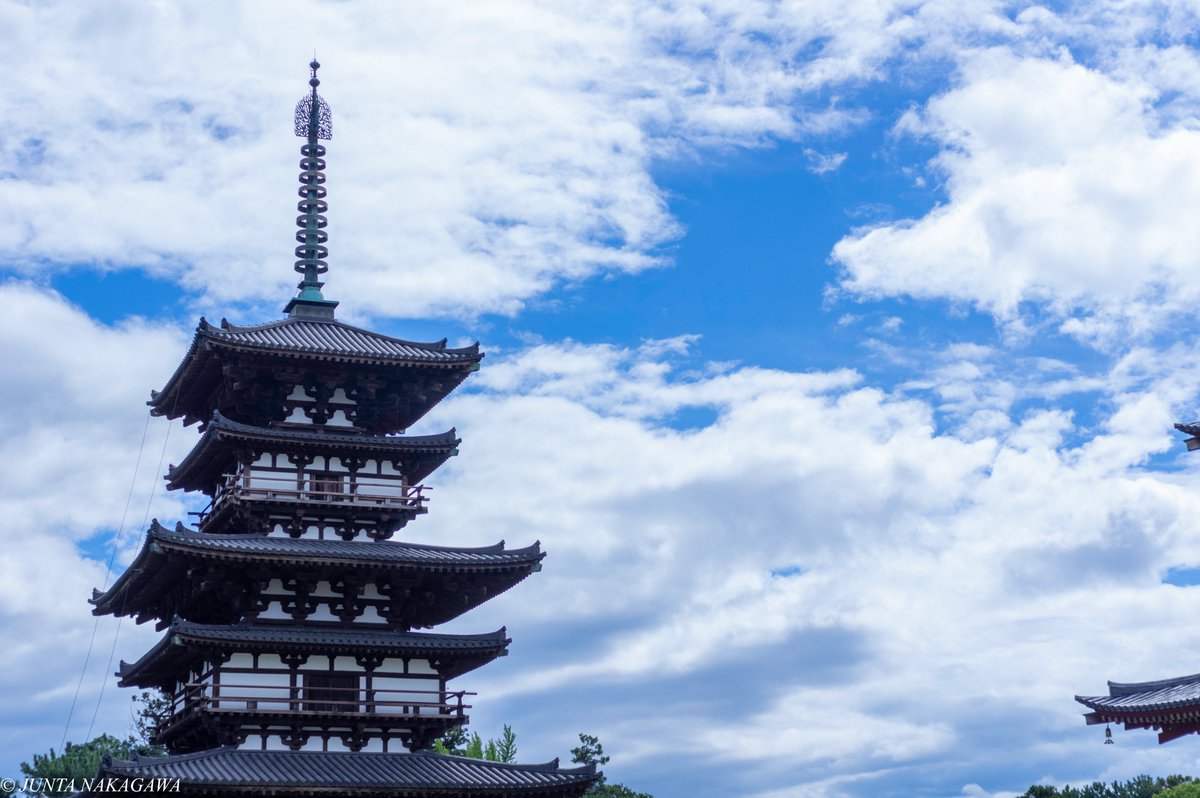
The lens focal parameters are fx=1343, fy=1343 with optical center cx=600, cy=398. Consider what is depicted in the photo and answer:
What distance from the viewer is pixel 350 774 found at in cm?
3884

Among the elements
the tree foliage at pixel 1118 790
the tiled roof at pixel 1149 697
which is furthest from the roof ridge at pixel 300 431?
the tree foliage at pixel 1118 790

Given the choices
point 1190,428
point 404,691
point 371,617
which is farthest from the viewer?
point 371,617

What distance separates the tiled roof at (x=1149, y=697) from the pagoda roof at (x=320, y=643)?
17.7 m

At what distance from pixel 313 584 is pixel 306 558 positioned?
2.06 metres

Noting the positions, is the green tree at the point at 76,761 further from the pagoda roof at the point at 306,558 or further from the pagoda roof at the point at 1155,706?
the pagoda roof at the point at 1155,706

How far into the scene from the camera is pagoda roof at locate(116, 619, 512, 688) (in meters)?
39.1

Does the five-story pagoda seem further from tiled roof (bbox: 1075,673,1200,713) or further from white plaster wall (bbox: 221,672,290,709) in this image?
tiled roof (bbox: 1075,673,1200,713)

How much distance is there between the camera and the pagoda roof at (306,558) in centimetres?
3966

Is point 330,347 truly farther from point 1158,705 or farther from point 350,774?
point 1158,705

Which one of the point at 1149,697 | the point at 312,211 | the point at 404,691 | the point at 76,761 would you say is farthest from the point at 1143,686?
the point at 76,761

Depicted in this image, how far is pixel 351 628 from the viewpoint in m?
42.1

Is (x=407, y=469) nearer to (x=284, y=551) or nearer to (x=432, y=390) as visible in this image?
(x=432, y=390)

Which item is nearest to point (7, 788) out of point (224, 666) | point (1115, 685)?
point (224, 666)

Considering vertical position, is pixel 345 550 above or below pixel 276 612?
above
